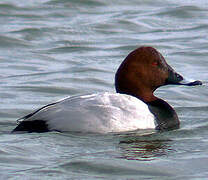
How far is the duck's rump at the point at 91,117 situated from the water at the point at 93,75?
79mm

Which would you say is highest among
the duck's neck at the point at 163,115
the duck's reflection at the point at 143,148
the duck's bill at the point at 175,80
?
the duck's bill at the point at 175,80

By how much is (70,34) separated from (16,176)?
7.38m

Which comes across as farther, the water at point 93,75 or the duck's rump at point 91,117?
the duck's rump at point 91,117

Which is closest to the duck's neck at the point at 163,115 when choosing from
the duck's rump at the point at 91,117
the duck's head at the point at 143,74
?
the duck's head at the point at 143,74

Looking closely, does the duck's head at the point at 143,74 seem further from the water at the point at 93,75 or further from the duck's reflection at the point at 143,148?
the duck's reflection at the point at 143,148

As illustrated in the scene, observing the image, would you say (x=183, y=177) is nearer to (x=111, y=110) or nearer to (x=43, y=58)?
(x=111, y=110)

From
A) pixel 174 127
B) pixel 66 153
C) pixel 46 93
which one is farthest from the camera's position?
pixel 46 93

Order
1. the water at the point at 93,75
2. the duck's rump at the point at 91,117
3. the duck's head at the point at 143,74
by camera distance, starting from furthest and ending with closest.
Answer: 1. the duck's head at the point at 143,74
2. the duck's rump at the point at 91,117
3. the water at the point at 93,75

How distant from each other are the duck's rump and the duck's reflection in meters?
0.12

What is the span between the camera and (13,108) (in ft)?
24.5

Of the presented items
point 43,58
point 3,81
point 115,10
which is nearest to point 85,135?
point 3,81

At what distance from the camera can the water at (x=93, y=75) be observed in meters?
5.29

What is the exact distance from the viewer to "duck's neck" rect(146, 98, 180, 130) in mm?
6501

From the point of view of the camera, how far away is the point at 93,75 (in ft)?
30.7
